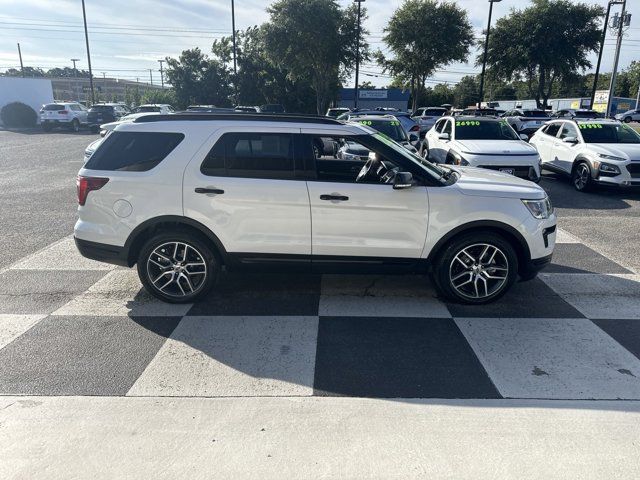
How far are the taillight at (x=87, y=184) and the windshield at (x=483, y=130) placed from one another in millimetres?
8640

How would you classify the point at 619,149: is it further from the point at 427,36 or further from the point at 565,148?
the point at 427,36

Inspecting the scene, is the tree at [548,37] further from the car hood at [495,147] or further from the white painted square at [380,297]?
the white painted square at [380,297]

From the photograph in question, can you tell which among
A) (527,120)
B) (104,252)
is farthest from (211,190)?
(527,120)

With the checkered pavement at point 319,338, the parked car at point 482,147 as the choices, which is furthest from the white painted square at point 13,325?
the parked car at point 482,147

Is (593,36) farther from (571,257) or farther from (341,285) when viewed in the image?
(341,285)

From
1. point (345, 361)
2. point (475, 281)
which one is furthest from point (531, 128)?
point (345, 361)

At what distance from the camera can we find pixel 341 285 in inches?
213

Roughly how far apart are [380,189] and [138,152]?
7.83 ft

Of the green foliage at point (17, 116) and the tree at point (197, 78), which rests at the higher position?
the tree at point (197, 78)

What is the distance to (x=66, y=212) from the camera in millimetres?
8883

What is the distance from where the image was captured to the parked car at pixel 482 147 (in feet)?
32.4

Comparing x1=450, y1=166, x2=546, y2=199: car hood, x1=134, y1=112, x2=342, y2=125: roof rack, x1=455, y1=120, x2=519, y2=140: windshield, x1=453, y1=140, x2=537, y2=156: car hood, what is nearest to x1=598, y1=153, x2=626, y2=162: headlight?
x1=453, y1=140, x2=537, y2=156: car hood

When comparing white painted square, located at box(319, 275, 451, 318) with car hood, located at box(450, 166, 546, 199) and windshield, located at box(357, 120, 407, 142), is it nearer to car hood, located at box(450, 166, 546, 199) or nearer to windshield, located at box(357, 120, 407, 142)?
car hood, located at box(450, 166, 546, 199)

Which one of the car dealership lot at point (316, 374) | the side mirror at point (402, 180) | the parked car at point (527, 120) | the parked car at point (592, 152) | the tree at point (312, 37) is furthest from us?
the tree at point (312, 37)
